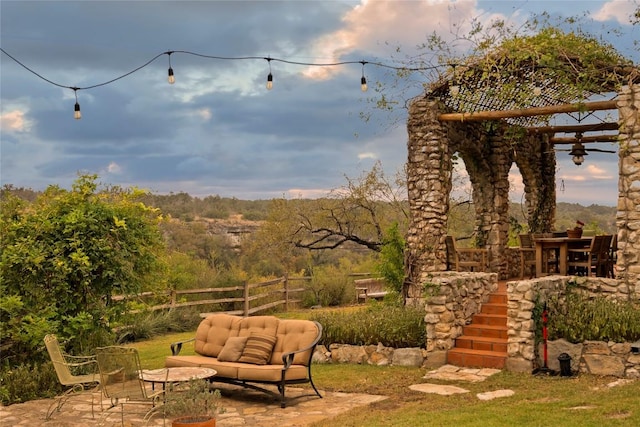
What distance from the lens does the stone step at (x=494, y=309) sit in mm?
10383

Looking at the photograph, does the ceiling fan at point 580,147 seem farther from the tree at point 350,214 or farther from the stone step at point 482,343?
the tree at point 350,214

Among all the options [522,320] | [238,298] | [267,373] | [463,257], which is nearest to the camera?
[267,373]

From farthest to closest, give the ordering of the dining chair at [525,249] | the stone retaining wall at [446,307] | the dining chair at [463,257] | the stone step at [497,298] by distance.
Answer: the dining chair at [525,249]
the dining chair at [463,257]
the stone step at [497,298]
the stone retaining wall at [446,307]

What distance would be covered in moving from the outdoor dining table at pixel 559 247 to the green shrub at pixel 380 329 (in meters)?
3.11

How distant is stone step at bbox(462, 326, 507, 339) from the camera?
9.92m

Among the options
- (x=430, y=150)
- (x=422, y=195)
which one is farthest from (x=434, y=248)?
(x=430, y=150)

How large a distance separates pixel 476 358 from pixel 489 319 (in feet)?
3.19

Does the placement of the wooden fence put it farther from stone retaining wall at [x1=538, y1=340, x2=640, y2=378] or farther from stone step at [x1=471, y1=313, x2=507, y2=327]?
stone retaining wall at [x1=538, y1=340, x2=640, y2=378]

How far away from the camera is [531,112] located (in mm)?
11516

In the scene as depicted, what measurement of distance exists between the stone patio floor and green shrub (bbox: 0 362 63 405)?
0.57 ft

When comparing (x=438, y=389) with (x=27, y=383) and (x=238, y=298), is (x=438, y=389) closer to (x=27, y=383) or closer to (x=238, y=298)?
(x=27, y=383)

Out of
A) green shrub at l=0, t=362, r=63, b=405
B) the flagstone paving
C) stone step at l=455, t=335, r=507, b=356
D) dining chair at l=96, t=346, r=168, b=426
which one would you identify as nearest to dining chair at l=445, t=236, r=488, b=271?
stone step at l=455, t=335, r=507, b=356

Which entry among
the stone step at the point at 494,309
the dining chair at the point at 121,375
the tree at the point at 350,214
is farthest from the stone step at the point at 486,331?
the tree at the point at 350,214

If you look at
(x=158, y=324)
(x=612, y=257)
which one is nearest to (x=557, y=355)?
(x=612, y=257)
